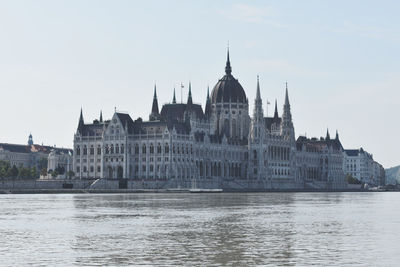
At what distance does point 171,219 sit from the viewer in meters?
64.2

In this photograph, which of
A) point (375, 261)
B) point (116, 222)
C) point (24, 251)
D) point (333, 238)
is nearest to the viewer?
point (375, 261)

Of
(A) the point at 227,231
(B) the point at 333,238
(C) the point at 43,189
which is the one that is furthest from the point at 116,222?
(C) the point at 43,189

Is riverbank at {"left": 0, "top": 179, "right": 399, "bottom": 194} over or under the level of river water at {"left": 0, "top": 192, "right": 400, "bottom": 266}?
over

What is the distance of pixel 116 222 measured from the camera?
59.7 metres

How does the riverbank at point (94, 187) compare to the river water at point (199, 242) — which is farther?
the riverbank at point (94, 187)

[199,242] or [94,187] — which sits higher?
[94,187]

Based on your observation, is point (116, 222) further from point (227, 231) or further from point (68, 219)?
point (227, 231)

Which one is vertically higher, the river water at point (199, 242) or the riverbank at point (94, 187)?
the riverbank at point (94, 187)

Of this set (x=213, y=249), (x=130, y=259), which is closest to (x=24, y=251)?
(x=130, y=259)

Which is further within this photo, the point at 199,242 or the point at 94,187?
the point at 94,187

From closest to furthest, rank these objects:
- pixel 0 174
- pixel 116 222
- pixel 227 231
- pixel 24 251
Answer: pixel 24 251
pixel 227 231
pixel 116 222
pixel 0 174

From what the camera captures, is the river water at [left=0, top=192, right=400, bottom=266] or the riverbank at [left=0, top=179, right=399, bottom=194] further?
the riverbank at [left=0, top=179, right=399, bottom=194]

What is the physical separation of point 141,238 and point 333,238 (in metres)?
11.1

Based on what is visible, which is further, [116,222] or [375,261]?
[116,222]
